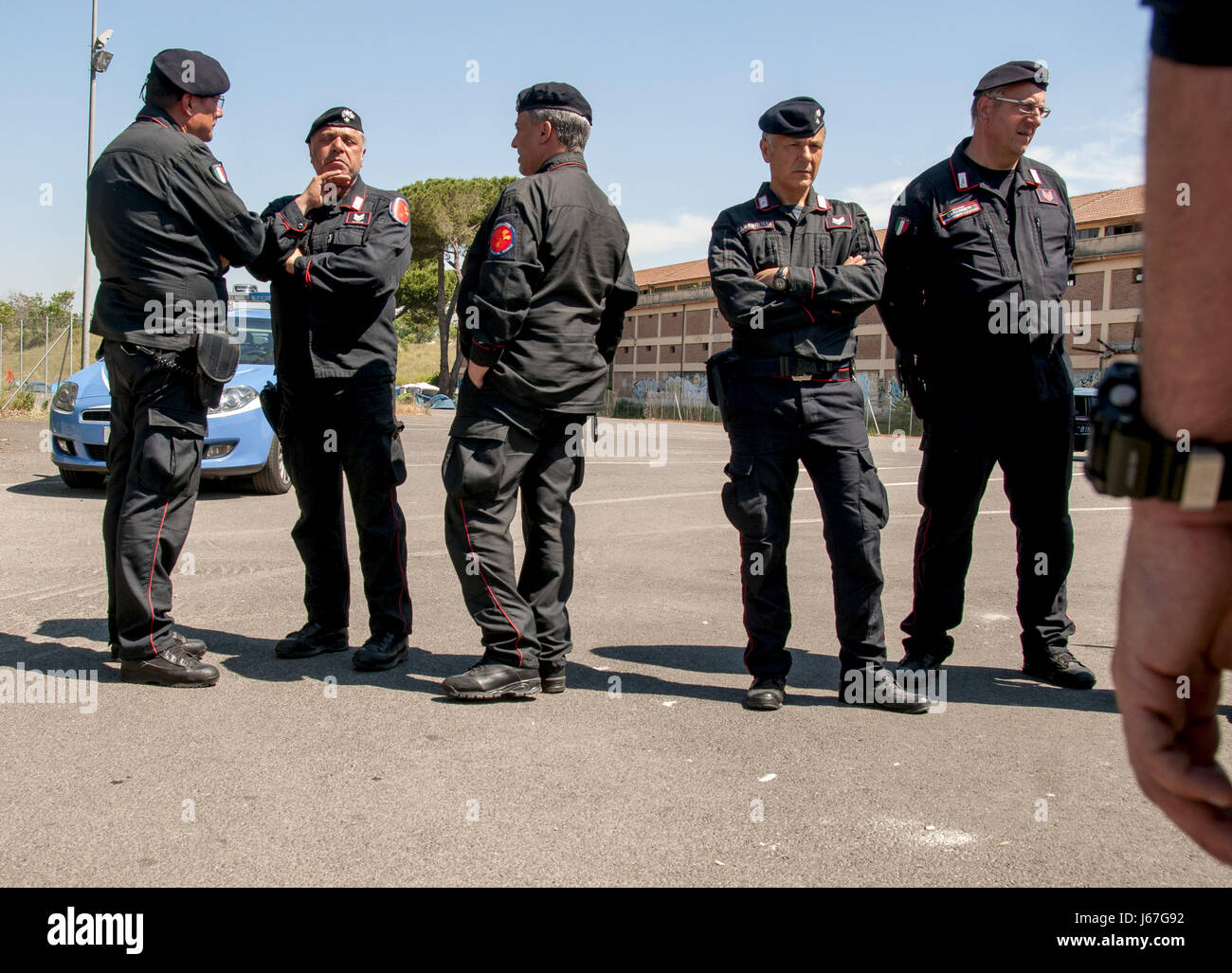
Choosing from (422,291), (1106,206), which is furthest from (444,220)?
(1106,206)

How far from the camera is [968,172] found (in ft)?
13.6

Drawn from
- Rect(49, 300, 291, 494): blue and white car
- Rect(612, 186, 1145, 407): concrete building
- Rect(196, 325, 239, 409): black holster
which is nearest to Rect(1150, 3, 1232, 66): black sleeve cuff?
Rect(196, 325, 239, 409): black holster

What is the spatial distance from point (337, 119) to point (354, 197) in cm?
32

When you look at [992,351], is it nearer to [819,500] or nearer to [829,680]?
[819,500]

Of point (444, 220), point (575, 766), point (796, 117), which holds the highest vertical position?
point (444, 220)

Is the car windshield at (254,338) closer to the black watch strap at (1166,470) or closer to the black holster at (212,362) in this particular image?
the black holster at (212,362)

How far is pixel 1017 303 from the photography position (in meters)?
4.06

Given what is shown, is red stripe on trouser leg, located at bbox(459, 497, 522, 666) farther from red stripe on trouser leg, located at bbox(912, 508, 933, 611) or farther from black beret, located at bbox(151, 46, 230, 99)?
black beret, located at bbox(151, 46, 230, 99)

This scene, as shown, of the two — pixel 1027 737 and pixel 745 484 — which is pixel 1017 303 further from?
pixel 1027 737

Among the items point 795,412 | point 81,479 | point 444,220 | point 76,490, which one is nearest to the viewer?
point 795,412

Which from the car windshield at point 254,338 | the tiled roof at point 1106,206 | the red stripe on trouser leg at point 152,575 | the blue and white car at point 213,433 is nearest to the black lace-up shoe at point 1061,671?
the red stripe on trouser leg at point 152,575

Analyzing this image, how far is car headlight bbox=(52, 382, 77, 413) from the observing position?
9.17 meters
